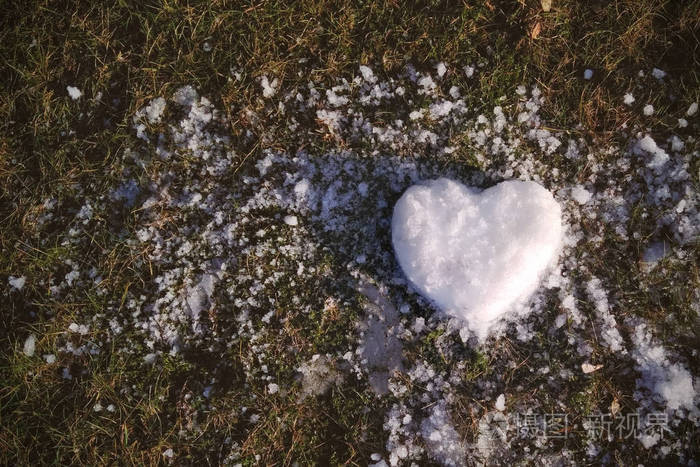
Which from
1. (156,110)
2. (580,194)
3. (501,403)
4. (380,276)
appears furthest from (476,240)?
(156,110)

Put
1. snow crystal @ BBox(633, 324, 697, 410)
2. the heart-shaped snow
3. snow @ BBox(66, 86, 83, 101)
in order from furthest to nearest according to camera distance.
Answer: snow @ BBox(66, 86, 83, 101), snow crystal @ BBox(633, 324, 697, 410), the heart-shaped snow

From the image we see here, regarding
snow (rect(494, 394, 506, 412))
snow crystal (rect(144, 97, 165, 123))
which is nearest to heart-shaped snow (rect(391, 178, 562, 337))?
snow (rect(494, 394, 506, 412))

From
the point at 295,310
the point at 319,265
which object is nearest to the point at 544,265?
the point at 319,265

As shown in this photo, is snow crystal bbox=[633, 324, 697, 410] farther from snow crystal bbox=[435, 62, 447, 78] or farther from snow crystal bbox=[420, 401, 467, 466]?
snow crystal bbox=[435, 62, 447, 78]

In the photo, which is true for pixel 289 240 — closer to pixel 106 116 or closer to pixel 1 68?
pixel 106 116

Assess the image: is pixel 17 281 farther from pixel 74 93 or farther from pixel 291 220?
pixel 291 220
